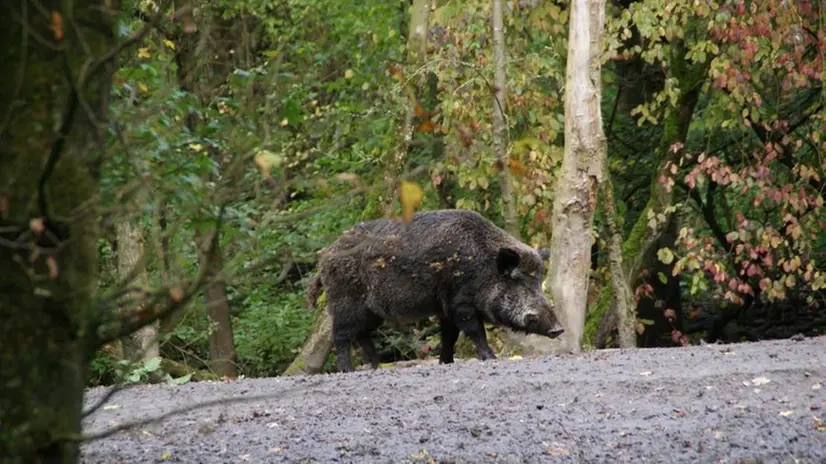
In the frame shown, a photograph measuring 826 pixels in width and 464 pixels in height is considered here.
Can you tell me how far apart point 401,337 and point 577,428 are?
464 inches

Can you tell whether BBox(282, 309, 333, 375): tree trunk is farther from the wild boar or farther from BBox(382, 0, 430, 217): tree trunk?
the wild boar

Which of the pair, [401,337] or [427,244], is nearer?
[427,244]

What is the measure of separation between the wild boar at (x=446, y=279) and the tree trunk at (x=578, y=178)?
0.26 meters

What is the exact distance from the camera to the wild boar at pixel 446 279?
486 inches

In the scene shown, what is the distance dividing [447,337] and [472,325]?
0.54 meters

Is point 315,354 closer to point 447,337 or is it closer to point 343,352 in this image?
point 343,352

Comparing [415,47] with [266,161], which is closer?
[266,161]

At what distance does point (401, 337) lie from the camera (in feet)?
63.7

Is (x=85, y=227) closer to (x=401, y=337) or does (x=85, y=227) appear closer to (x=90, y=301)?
(x=90, y=301)

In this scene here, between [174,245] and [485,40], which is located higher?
[485,40]

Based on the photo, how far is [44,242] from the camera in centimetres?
388

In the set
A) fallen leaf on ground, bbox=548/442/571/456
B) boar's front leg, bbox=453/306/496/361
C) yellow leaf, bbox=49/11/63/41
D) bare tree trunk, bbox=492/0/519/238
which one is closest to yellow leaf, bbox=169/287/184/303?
yellow leaf, bbox=49/11/63/41

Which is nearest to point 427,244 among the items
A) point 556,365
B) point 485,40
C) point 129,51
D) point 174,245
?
point 556,365

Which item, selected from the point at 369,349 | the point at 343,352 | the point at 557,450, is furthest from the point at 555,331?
the point at 557,450
